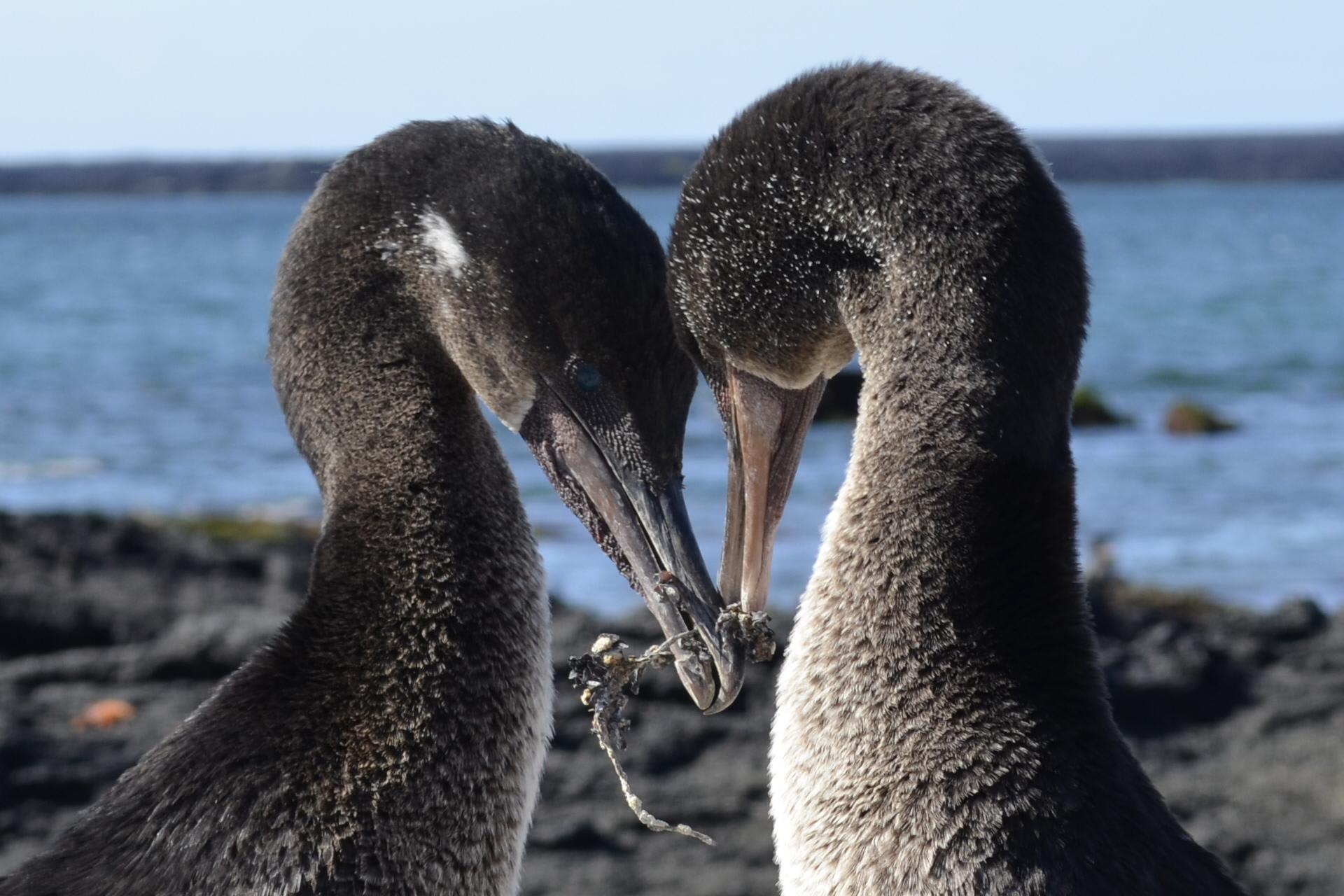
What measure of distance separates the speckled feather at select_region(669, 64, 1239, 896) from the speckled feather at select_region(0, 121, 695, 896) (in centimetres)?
48

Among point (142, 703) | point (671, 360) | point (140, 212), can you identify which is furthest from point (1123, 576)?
point (140, 212)

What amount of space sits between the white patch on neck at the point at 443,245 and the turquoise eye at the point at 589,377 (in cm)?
30

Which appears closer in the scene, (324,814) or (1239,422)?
(324,814)

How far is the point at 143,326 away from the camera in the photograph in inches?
1515

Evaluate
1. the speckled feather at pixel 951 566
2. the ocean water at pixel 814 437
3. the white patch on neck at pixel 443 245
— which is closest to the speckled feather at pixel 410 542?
the white patch on neck at pixel 443 245

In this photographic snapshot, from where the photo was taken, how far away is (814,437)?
18.9m

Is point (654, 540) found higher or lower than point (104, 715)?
higher

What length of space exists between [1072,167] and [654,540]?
5141 inches

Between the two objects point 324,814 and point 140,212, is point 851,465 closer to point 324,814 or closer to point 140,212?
point 324,814

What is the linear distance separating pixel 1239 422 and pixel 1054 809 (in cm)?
1938

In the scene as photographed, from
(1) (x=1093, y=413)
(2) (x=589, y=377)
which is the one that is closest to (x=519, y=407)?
(2) (x=589, y=377)

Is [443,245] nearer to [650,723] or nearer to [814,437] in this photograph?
[650,723]

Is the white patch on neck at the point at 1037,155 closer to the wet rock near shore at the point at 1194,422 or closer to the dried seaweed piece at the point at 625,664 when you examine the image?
the dried seaweed piece at the point at 625,664

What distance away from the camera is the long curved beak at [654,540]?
3410 millimetres
